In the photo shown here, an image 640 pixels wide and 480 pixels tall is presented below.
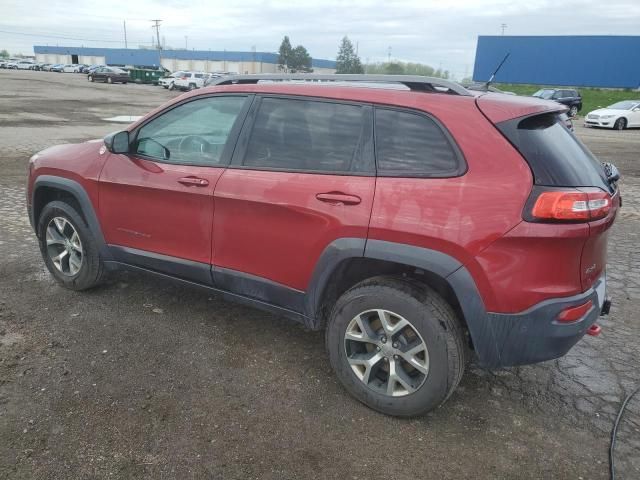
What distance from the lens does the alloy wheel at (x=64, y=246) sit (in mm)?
4031

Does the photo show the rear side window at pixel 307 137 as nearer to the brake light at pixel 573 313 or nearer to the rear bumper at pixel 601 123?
the brake light at pixel 573 313

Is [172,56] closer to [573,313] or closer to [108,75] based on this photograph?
[108,75]

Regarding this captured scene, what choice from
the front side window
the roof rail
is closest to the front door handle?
the front side window

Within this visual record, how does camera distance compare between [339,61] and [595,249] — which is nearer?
[595,249]

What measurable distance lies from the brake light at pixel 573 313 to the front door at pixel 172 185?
2.05 meters

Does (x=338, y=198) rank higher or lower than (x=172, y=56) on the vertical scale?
lower

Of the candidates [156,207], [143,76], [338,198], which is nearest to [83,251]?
[156,207]

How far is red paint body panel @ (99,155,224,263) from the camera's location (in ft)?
10.6

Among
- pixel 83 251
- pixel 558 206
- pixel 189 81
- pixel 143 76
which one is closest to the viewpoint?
pixel 558 206

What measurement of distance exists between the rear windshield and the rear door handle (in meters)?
0.79

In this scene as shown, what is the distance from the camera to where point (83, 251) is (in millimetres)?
3957

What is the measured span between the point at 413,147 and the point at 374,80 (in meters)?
0.59

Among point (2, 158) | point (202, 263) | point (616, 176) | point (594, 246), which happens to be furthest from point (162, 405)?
point (2, 158)

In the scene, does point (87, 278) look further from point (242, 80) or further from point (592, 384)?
point (592, 384)
